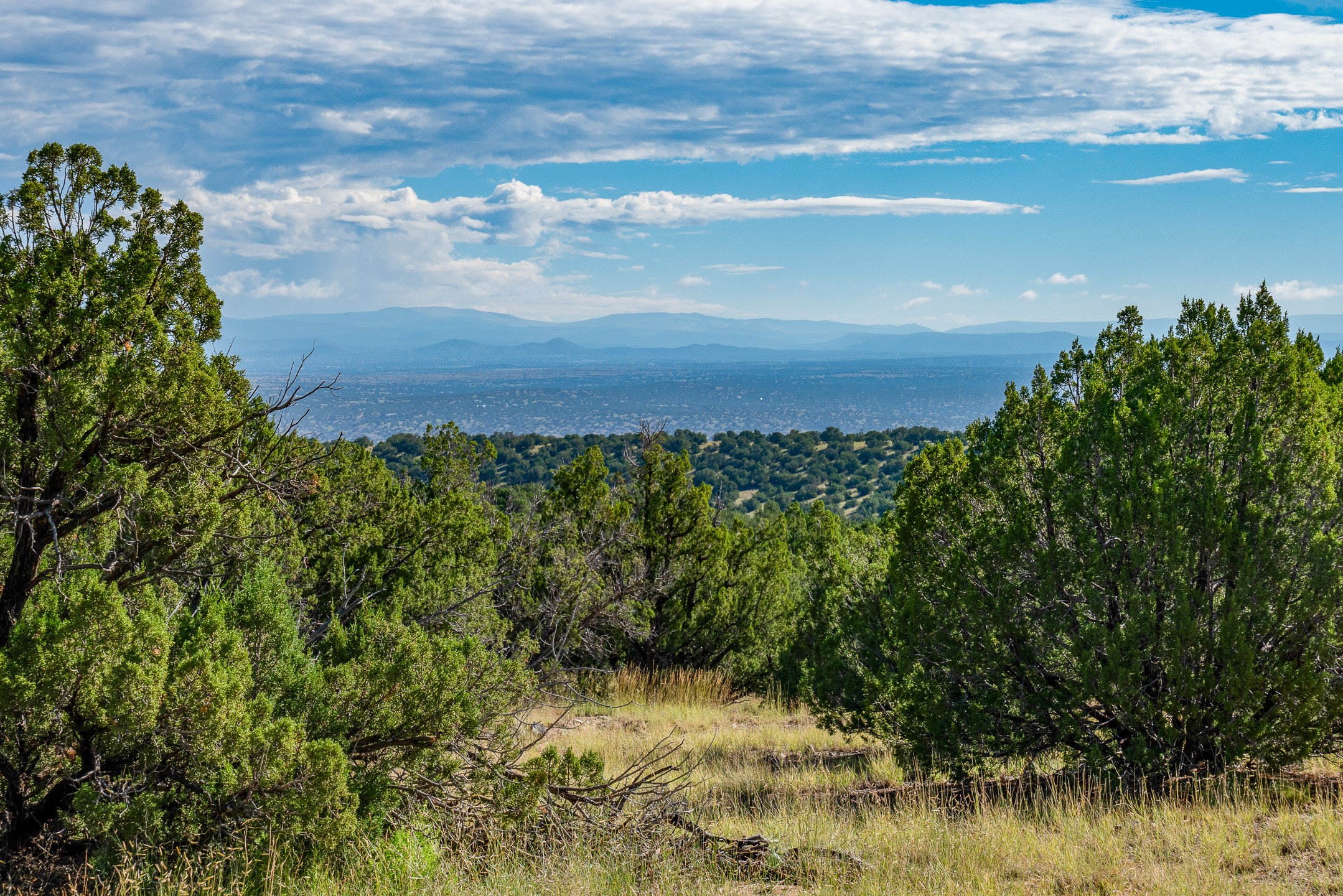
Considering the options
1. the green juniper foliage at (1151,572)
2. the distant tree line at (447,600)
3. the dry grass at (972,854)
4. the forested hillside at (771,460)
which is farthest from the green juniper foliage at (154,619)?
the forested hillside at (771,460)

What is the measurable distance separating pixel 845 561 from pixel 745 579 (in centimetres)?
431

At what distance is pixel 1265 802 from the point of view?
564 centimetres

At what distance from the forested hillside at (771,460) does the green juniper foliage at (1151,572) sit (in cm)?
4550

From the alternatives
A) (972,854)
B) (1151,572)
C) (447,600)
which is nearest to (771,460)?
(447,600)

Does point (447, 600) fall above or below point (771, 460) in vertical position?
above

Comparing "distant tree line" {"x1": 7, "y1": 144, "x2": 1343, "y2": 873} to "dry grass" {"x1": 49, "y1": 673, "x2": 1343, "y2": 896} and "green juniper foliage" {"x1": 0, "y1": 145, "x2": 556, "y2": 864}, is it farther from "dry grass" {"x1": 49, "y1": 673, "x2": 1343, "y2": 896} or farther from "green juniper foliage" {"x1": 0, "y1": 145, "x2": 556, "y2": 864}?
"dry grass" {"x1": 49, "y1": 673, "x2": 1343, "y2": 896}

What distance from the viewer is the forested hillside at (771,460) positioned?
59.2 metres

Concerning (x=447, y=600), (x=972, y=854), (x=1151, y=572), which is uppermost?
(x=1151, y=572)

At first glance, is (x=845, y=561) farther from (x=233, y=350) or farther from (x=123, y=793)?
(x=123, y=793)

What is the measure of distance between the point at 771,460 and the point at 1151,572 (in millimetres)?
70547

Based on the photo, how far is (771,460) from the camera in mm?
76562

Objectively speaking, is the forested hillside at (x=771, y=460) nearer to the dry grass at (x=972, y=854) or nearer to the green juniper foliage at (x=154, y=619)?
the green juniper foliage at (x=154, y=619)

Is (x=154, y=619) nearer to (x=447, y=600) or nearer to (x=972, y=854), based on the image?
(x=972, y=854)

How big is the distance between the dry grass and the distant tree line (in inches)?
11.4
